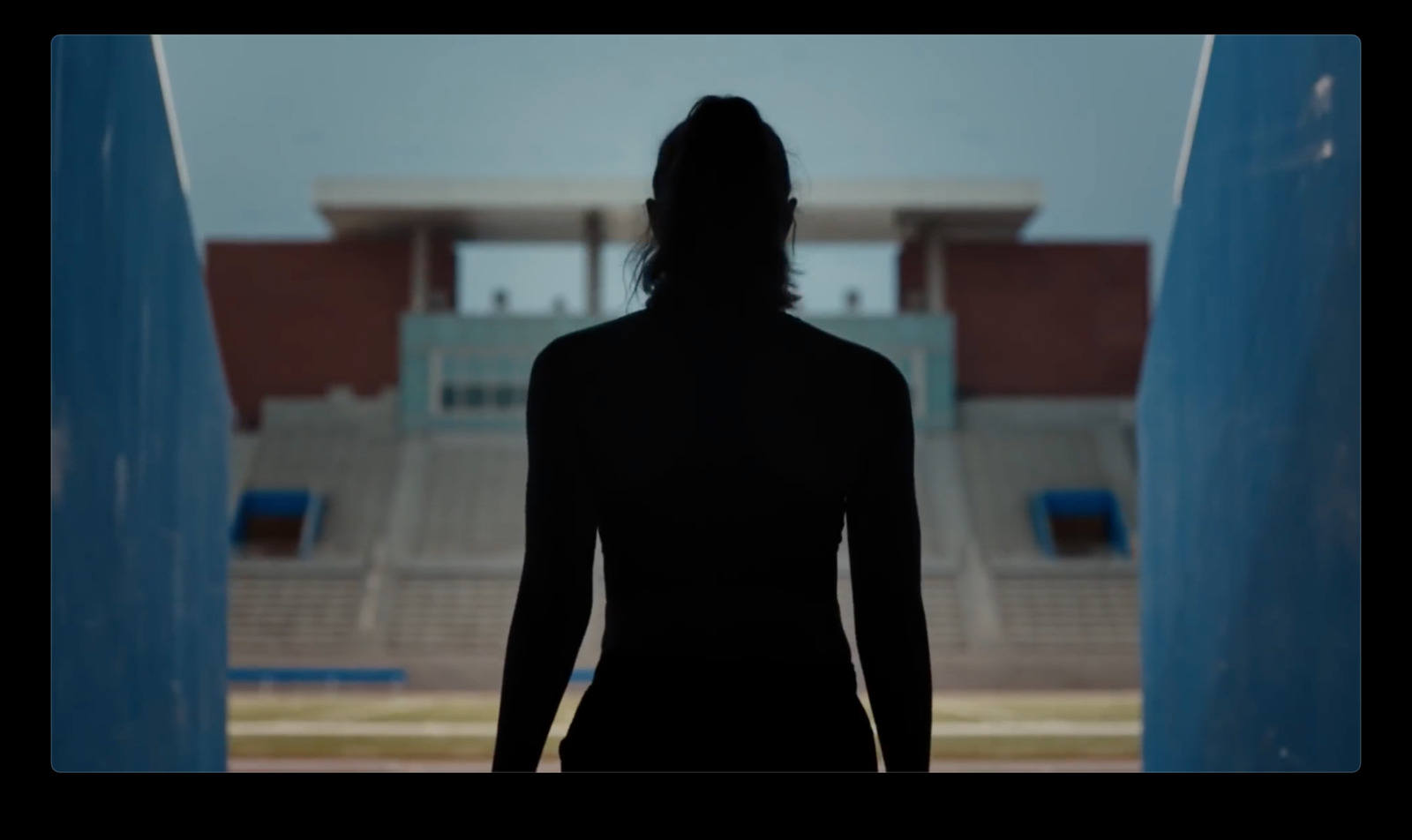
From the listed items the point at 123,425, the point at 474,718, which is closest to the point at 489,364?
the point at 474,718

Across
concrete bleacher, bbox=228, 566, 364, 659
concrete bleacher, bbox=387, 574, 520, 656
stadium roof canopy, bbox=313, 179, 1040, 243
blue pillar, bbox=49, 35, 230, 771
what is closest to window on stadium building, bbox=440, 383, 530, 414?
stadium roof canopy, bbox=313, 179, 1040, 243

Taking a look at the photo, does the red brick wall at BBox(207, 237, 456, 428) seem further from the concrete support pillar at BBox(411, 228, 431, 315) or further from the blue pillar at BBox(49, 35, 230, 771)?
the blue pillar at BBox(49, 35, 230, 771)

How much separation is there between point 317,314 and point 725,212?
35.5m

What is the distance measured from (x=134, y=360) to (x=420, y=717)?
13.4 meters

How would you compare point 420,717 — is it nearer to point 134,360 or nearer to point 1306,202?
point 134,360

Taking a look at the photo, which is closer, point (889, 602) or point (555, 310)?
point (889, 602)

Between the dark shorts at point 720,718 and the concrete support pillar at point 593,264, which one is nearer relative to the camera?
the dark shorts at point 720,718

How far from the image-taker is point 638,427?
1961mm

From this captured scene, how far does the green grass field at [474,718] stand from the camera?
40.9ft

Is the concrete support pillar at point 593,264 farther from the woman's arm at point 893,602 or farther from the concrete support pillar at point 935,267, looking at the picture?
the woman's arm at point 893,602

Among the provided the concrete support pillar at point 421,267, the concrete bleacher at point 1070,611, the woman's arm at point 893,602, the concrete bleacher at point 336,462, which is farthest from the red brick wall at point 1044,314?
the woman's arm at point 893,602

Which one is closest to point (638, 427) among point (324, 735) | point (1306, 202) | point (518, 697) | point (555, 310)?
point (518, 697)

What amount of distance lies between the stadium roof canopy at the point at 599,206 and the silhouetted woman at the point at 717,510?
31094mm

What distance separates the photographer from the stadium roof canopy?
3366cm
